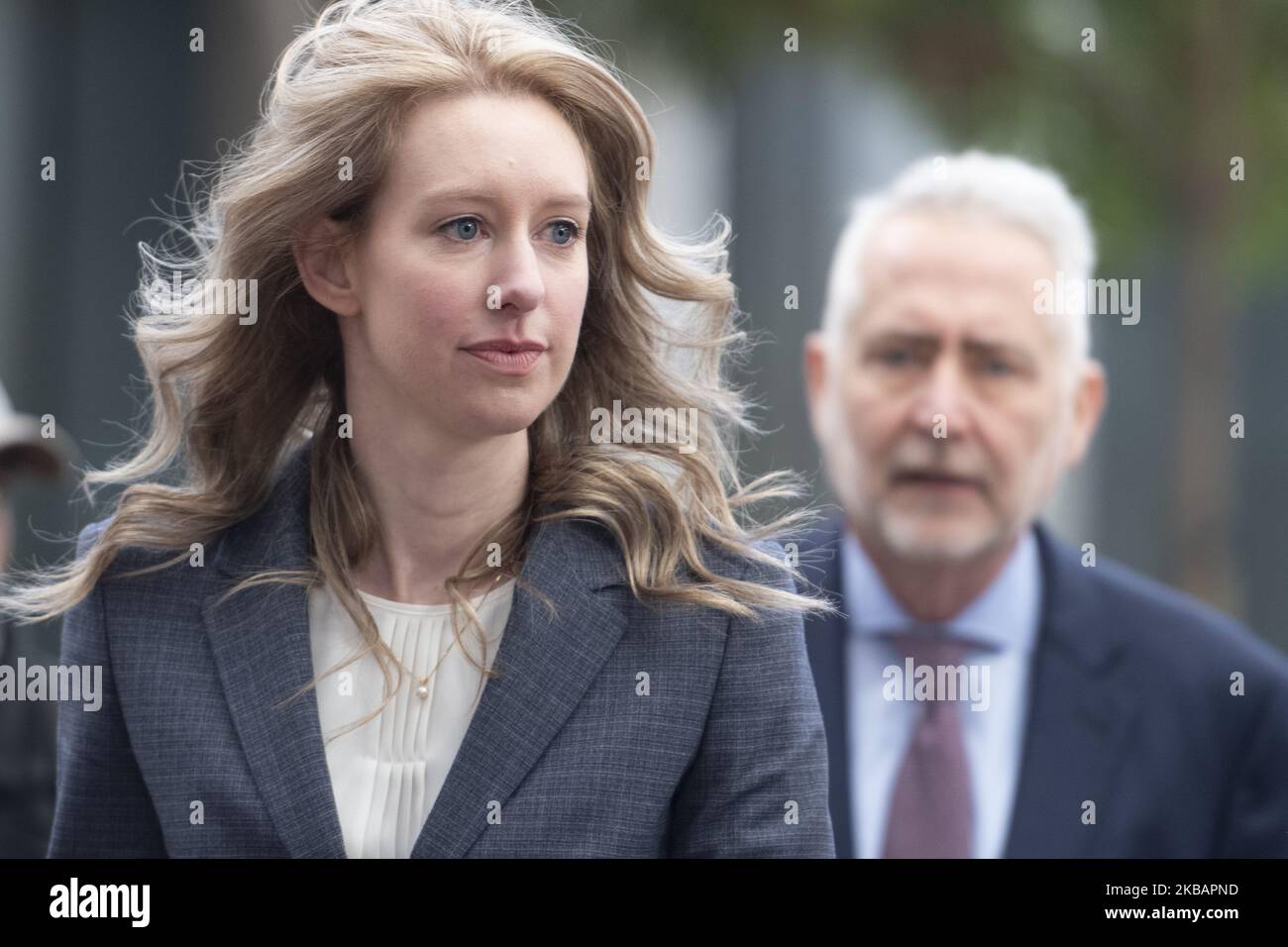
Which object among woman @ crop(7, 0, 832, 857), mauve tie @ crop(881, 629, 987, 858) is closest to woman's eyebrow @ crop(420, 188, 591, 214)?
woman @ crop(7, 0, 832, 857)

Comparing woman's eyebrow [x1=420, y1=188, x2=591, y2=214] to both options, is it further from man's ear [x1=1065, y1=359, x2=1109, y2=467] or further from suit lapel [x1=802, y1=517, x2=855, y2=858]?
man's ear [x1=1065, y1=359, x2=1109, y2=467]

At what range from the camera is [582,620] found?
2.63 m

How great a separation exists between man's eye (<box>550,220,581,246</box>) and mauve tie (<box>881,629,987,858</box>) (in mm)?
1385

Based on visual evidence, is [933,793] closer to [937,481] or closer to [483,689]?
[937,481]

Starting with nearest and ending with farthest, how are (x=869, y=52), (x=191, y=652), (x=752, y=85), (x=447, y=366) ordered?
(x=447, y=366) < (x=191, y=652) < (x=869, y=52) < (x=752, y=85)

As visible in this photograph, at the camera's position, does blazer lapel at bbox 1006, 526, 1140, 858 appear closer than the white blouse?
No

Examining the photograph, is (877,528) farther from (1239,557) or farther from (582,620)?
(1239,557)

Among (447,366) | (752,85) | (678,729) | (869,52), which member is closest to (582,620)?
(678,729)

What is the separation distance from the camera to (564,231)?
256 centimetres

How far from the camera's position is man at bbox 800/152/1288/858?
3439 mm

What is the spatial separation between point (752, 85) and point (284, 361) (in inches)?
371

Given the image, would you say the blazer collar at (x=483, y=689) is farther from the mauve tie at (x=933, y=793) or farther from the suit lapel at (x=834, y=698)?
the mauve tie at (x=933, y=793)

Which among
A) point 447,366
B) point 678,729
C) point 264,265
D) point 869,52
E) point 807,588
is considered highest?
point 869,52

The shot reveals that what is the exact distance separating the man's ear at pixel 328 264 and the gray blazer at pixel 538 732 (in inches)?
15.0
